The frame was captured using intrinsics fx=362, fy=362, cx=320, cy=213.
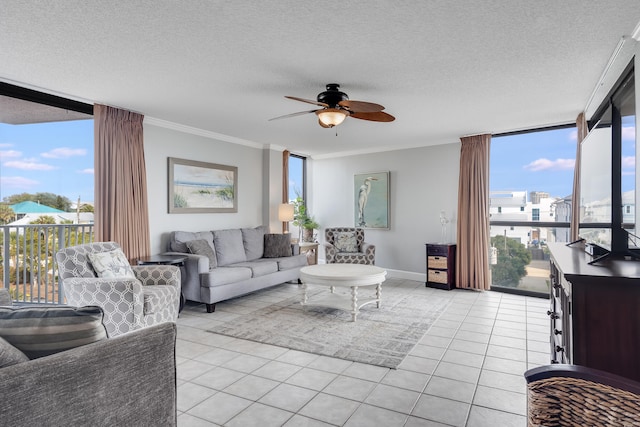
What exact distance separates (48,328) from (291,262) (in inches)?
173

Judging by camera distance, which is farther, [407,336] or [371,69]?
[407,336]

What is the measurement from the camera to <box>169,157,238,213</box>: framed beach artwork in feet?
16.4

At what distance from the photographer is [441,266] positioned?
559cm

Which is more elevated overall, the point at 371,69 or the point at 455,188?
the point at 371,69

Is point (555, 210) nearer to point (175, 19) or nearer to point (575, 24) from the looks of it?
point (575, 24)

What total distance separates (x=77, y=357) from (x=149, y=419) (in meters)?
0.41

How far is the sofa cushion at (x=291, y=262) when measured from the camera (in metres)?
5.42

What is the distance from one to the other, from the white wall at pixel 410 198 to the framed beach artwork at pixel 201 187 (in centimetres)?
239

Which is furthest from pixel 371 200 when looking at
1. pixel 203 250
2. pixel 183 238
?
pixel 183 238

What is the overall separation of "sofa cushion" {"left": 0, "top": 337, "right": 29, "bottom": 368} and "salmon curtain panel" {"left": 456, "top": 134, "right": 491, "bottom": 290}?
5.41 meters

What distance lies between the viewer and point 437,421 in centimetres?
208

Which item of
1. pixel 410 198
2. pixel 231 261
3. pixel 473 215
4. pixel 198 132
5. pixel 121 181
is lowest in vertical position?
pixel 231 261

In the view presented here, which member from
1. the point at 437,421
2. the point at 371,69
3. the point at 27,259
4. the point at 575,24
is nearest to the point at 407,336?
the point at 437,421

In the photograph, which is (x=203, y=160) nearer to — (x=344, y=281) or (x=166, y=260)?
→ (x=166, y=260)
